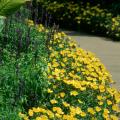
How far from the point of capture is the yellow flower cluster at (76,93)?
17.0 feet

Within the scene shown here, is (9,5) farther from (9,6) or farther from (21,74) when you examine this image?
(21,74)

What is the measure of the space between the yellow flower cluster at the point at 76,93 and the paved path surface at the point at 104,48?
1.70m

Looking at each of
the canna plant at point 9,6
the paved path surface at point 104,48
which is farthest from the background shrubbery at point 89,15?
the canna plant at point 9,6

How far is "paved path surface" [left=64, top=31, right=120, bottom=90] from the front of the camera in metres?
9.87

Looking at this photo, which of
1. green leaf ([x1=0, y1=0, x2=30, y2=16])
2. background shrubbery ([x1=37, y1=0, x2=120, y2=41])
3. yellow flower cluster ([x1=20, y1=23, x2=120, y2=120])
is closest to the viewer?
green leaf ([x1=0, y1=0, x2=30, y2=16])

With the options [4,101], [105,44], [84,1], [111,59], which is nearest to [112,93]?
[4,101]

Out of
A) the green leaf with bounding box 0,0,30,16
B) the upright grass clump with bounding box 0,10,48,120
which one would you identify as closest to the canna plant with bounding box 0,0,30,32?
the green leaf with bounding box 0,0,30,16

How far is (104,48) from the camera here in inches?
467

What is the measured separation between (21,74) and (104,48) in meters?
6.25

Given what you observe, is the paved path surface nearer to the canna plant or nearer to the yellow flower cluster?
the yellow flower cluster

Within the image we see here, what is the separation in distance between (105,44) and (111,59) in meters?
1.79

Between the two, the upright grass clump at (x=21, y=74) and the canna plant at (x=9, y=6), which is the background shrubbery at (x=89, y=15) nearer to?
the upright grass clump at (x=21, y=74)

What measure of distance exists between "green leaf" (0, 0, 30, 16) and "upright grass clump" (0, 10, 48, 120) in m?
1.23

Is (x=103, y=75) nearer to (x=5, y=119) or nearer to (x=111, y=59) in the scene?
(x=5, y=119)
